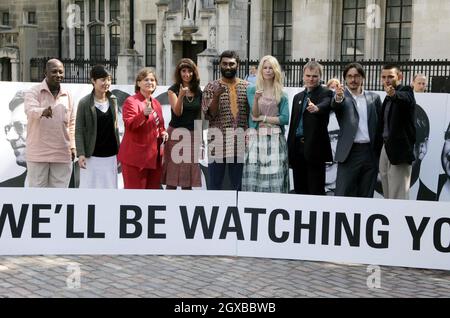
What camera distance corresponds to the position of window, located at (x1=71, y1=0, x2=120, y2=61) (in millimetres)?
34500

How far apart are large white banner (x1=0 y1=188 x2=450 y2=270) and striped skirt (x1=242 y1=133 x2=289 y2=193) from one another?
0.62 metres

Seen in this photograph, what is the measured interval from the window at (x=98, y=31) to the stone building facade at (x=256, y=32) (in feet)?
0.23

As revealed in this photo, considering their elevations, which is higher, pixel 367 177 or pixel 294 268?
pixel 367 177

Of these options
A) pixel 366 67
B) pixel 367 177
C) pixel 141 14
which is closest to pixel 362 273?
pixel 367 177

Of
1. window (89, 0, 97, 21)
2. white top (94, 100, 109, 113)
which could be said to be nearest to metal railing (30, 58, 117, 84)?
window (89, 0, 97, 21)

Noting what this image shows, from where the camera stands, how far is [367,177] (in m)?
8.18

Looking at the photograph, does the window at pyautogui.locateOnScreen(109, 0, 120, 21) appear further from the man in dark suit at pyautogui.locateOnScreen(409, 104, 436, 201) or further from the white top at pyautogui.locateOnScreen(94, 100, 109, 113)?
the white top at pyautogui.locateOnScreen(94, 100, 109, 113)

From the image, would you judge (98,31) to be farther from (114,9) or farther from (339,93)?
(339,93)

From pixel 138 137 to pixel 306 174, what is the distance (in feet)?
6.81

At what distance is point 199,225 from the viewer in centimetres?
771

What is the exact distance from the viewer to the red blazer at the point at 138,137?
8.30m
